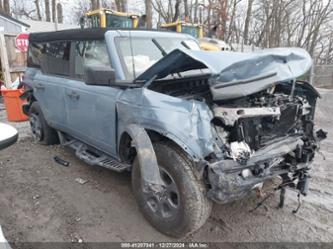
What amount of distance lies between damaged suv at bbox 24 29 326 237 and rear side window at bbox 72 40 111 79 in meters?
0.02

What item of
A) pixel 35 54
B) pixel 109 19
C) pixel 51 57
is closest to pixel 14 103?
pixel 35 54

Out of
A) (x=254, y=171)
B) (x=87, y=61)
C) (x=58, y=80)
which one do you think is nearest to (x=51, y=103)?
(x=58, y=80)

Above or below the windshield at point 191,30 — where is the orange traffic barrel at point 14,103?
below

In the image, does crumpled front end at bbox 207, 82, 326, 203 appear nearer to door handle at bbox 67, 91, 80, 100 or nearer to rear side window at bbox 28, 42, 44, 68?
door handle at bbox 67, 91, 80, 100

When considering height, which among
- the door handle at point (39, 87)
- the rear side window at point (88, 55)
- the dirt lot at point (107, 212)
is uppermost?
the rear side window at point (88, 55)

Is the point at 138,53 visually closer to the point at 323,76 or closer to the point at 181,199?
the point at 181,199

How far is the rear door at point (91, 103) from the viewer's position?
11.0ft

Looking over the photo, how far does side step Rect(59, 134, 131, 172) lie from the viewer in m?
3.36

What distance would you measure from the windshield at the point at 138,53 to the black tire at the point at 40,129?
2502 millimetres

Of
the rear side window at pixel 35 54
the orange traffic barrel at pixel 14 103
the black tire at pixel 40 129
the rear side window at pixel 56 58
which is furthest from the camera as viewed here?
the orange traffic barrel at pixel 14 103

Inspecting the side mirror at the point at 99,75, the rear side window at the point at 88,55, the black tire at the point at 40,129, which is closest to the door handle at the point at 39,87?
the black tire at the point at 40,129

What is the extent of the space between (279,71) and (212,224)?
1625mm

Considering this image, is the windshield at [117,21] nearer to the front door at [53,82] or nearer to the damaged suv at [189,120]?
the front door at [53,82]

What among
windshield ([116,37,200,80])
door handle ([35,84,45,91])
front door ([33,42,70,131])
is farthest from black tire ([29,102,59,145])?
windshield ([116,37,200,80])
